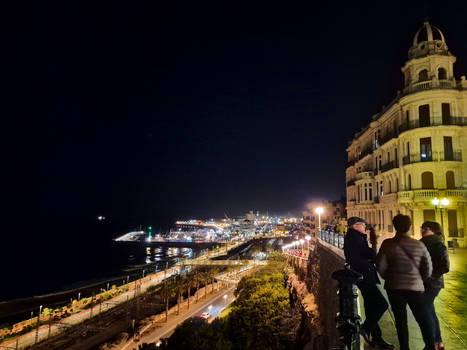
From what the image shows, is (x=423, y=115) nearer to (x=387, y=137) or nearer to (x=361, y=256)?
(x=387, y=137)

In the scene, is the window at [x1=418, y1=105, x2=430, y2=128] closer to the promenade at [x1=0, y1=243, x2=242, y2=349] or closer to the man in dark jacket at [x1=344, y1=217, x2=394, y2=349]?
the man in dark jacket at [x1=344, y1=217, x2=394, y2=349]

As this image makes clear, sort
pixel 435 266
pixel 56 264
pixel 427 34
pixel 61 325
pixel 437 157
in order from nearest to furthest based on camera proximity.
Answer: pixel 435 266
pixel 437 157
pixel 427 34
pixel 61 325
pixel 56 264

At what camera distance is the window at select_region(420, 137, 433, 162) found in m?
23.8

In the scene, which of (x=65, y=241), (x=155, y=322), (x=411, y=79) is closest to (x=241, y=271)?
(x=155, y=322)

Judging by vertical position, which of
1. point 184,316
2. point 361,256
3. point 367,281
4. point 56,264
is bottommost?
point 56,264

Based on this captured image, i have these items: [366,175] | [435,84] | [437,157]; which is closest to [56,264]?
[366,175]

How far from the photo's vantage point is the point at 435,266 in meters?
4.61

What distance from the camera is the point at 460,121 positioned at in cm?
2309

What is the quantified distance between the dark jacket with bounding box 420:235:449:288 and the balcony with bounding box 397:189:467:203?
2120 centimetres

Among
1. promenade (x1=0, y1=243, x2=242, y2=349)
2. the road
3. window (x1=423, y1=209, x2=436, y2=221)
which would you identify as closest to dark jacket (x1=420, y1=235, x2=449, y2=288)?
window (x1=423, y1=209, x2=436, y2=221)

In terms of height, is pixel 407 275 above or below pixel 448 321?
above

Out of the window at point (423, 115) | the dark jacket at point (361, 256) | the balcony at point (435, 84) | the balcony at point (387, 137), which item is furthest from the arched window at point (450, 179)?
the dark jacket at point (361, 256)

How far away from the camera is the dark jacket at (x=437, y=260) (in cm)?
434

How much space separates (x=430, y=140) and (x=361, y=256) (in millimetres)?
23903
